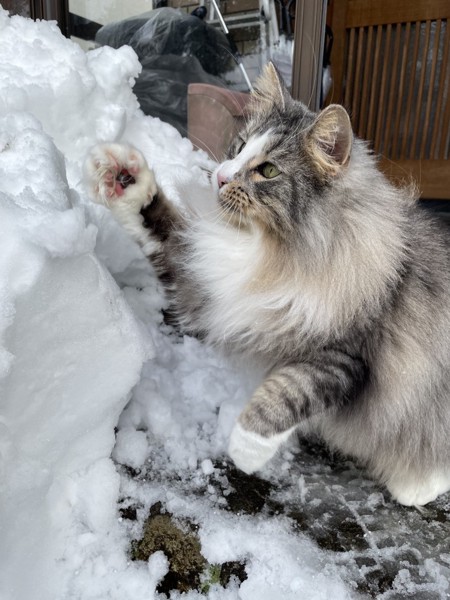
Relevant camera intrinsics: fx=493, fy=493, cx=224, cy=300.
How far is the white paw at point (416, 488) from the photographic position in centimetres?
144

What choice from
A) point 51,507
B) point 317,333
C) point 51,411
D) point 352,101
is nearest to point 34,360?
point 51,411

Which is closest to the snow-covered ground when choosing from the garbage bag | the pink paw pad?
the pink paw pad

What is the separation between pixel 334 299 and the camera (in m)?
1.35

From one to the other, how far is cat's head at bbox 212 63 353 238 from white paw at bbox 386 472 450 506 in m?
0.80

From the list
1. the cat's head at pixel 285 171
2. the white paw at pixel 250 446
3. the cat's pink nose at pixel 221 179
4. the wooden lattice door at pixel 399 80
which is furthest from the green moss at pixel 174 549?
the wooden lattice door at pixel 399 80

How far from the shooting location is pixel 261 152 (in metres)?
1.41

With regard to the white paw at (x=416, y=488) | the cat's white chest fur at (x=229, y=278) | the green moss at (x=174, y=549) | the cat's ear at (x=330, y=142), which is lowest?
the white paw at (x=416, y=488)

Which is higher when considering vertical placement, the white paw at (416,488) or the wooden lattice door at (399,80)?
the wooden lattice door at (399,80)

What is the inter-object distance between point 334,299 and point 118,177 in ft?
2.66

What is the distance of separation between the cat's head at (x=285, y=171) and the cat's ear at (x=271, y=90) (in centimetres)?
17

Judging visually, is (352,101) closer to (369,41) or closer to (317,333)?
(369,41)

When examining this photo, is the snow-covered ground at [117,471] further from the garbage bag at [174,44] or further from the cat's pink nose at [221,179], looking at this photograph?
the garbage bag at [174,44]

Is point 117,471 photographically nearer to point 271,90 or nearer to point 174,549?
point 174,549

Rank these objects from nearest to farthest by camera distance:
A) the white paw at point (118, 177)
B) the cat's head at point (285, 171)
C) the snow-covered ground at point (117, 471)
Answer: the snow-covered ground at point (117, 471) → the cat's head at point (285, 171) → the white paw at point (118, 177)
